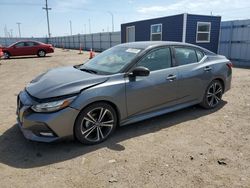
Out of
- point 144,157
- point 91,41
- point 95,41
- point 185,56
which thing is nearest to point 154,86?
point 185,56

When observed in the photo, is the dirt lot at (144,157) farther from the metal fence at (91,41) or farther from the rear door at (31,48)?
the metal fence at (91,41)

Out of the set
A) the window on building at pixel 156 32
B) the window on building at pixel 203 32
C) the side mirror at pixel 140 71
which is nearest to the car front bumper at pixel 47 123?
the side mirror at pixel 140 71

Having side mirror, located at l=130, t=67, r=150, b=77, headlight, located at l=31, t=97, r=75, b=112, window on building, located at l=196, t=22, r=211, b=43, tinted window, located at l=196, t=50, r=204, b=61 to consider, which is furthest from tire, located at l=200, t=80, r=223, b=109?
window on building, located at l=196, t=22, r=211, b=43

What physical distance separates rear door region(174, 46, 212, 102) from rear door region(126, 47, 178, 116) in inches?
7.9

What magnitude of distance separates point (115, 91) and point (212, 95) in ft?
8.95

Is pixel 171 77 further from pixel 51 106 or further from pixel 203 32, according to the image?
pixel 203 32

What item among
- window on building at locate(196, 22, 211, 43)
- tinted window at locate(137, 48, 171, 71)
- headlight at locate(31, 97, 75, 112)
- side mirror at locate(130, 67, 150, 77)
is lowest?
headlight at locate(31, 97, 75, 112)

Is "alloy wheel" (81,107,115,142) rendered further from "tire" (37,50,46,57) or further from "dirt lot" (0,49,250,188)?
"tire" (37,50,46,57)

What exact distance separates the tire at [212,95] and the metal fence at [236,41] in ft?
33.4

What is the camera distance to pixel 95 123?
3785mm

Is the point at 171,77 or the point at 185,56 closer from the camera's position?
the point at 171,77

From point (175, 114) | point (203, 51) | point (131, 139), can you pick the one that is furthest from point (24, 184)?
point (203, 51)

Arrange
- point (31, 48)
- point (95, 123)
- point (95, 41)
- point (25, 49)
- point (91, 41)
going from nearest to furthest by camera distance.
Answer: point (95, 123), point (25, 49), point (31, 48), point (95, 41), point (91, 41)

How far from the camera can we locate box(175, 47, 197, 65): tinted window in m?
4.77
